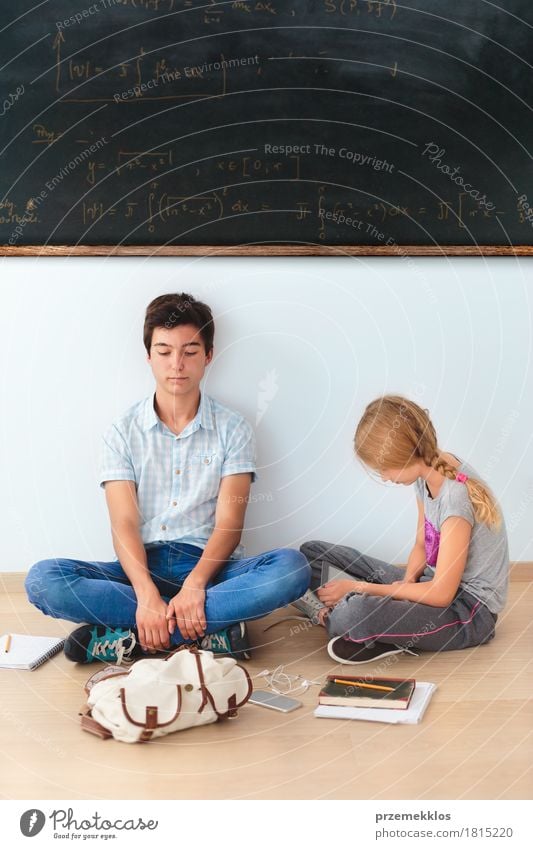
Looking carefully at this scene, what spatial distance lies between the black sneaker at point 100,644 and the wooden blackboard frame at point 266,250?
1.01 meters

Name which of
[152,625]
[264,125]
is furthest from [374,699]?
[264,125]

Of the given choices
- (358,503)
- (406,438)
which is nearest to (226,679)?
(406,438)

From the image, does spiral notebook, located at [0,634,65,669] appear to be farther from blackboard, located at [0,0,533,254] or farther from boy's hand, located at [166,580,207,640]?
blackboard, located at [0,0,533,254]

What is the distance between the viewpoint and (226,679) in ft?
5.68

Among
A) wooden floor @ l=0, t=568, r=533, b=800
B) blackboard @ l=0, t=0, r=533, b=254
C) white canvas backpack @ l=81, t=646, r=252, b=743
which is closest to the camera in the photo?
wooden floor @ l=0, t=568, r=533, b=800

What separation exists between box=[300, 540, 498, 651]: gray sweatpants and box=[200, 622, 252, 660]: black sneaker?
0.71 ft

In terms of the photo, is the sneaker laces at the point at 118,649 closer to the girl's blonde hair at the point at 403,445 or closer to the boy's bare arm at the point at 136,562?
the boy's bare arm at the point at 136,562

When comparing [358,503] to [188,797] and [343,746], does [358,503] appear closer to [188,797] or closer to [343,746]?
[343,746]

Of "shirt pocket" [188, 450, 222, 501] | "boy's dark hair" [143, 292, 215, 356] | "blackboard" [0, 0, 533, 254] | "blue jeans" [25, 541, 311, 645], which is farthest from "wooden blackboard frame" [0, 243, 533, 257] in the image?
"blue jeans" [25, 541, 311, 645]

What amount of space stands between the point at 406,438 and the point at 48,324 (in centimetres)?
105

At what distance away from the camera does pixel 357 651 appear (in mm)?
2061

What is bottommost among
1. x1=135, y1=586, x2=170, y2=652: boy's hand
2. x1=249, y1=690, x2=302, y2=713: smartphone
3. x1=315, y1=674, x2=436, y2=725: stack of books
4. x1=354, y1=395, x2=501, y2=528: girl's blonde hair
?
x1=249, y1=690, x2=302, y2=713: smartphone

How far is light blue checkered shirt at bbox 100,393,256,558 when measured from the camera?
2297 mm

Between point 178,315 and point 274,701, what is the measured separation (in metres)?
1.01
